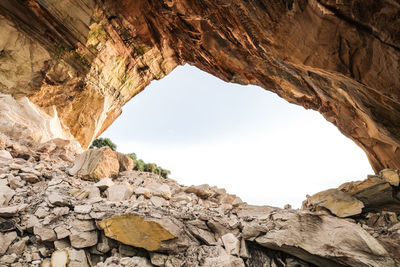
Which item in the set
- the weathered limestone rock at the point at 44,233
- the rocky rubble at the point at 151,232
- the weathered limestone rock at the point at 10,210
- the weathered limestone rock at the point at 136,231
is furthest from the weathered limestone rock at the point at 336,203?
the weathered limestone rock at the point at 10,210

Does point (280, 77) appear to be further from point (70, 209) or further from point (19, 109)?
point (19, 109)

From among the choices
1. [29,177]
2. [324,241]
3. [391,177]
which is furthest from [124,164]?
[391,177]

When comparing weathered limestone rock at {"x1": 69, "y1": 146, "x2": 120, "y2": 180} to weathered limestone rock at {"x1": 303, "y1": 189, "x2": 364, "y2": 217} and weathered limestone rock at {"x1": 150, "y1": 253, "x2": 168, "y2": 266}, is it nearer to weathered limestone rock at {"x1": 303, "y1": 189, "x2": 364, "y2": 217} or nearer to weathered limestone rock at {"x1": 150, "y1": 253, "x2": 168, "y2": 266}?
weathered limestone rock at {"x1": 150, "y1": 253, "x2": 168, "y2": 266}

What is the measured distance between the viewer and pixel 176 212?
19.3 feet

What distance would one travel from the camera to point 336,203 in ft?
23.7

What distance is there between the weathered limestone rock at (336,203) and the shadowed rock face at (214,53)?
8.79ft

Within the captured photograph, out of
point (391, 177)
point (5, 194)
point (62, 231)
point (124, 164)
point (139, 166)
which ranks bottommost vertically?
point (62, 231)

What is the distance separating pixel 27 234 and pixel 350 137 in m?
15.4

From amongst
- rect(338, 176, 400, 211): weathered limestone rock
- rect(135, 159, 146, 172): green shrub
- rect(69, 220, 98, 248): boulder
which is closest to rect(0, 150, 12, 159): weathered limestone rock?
rect(69, 220, 98, 248): boulder

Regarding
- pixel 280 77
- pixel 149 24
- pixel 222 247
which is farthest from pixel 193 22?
pixel 222 247

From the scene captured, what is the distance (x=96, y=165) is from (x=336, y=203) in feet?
31.7

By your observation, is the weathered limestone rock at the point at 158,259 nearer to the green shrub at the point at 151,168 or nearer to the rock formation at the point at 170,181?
the rock formation at the point at 170,181

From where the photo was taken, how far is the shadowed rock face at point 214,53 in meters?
3.92

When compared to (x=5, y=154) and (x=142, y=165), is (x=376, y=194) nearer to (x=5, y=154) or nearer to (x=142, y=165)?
(x=5, y=154)
